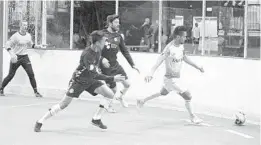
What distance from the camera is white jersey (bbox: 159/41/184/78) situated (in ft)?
37.2

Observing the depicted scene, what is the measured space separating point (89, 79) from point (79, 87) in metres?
0.20

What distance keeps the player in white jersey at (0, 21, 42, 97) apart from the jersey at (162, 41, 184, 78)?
5238 millimetres

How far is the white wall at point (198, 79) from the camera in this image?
12469mm

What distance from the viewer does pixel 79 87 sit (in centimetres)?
1025

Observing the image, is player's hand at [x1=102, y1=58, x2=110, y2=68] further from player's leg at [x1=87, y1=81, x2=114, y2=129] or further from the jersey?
player's leg at [x1=87, y1=81, x2=114, y2=129]

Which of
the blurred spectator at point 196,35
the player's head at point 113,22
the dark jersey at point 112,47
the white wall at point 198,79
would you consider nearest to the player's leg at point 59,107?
the player's head at point 113,22

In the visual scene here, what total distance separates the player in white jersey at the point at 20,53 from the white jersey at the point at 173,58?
5.24m

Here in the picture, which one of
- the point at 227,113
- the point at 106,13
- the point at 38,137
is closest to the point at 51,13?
the point at 106,13

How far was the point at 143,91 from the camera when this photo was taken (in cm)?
1515

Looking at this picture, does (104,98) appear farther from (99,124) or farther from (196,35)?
(196,35)

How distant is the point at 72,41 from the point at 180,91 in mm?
6278

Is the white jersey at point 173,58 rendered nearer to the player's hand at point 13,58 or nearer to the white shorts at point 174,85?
the white shorts at point 174,85

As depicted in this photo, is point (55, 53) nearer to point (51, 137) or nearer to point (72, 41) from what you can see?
point (72, 41)

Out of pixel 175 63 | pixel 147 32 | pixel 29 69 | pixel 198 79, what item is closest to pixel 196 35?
pixel 198 79
